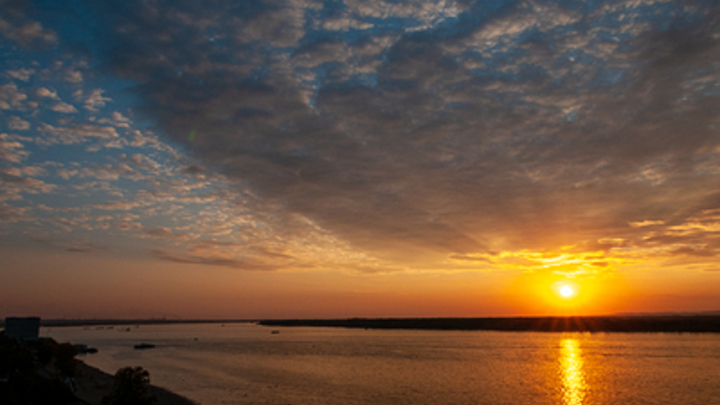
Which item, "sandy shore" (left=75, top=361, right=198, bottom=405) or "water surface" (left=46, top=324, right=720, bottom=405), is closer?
"sandy shore" (left=75, top=361, right=198, bottom=405)

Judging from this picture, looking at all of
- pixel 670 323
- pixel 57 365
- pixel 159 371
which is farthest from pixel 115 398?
pixel 670 323

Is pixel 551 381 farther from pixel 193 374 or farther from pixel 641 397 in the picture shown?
pixel 193 374

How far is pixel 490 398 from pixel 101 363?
7684 centimetres

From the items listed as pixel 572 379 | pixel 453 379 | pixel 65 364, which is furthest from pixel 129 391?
pixel 572 379

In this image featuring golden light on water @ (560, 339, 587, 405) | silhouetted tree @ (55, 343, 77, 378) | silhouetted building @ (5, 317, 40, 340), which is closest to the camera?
silhouetted tree @ (55, 343, 77, 378)

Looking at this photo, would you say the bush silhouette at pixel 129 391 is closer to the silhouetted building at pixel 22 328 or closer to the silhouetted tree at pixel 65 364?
the silhouetted tree at pixel 65 364

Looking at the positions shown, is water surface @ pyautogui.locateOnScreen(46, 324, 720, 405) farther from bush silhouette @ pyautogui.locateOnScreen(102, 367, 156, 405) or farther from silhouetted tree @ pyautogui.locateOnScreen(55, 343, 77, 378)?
bush silhouette @ pyautogui.locateOnScreen(102, 367, 156, 405)

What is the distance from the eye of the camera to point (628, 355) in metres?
87.7

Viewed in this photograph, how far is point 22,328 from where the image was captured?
85.8 m

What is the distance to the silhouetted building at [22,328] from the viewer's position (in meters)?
84.9

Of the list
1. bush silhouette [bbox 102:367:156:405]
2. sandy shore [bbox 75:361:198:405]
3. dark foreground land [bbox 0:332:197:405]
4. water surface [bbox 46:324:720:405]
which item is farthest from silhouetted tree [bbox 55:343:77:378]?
bush silhouette [bbox 102:367:156:405]

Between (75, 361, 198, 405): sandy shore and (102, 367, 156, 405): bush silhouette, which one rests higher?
(102, 367, 156, 405): bush silhouette

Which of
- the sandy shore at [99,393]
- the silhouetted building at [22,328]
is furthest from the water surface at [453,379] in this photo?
the silhouetted building at [22,328]

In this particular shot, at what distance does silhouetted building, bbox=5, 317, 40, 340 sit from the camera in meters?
84.9
